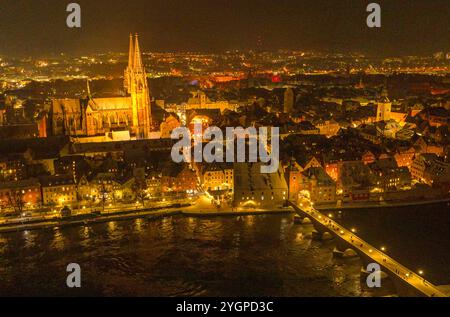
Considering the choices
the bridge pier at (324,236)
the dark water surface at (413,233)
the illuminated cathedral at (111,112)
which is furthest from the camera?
the illuminated cathedral at (111,112)

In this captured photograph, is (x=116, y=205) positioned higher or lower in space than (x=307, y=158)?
lower

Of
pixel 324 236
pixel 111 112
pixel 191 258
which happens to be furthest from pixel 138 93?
pixel 324 236

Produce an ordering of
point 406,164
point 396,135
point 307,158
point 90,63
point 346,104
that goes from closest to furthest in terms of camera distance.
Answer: point 307,158
point 406,164
point 396,135
point 346,104
point 90,63

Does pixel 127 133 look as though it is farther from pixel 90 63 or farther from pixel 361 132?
pixel 90 63

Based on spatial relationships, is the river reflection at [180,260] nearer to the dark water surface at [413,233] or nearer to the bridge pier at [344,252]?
the bridge pier at [344,252]

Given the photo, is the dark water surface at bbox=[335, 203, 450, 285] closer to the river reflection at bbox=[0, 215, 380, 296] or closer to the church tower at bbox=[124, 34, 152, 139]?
the river reflection at bbox=[0, 215, 380, 296]

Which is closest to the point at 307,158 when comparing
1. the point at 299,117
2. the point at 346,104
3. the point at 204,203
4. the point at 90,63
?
the point at 204,203

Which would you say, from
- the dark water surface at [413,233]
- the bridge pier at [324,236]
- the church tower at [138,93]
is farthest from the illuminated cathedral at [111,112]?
the bridge pier at [324,236]
